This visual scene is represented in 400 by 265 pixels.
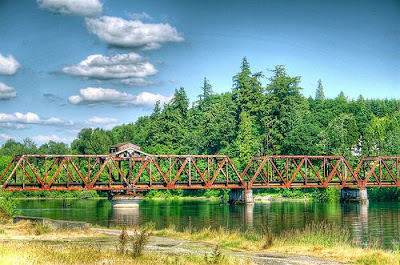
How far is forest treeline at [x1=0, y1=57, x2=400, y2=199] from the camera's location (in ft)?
391

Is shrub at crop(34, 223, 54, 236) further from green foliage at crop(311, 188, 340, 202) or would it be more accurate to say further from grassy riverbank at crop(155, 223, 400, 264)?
green foliage at crop(311, 188, 340, 202)

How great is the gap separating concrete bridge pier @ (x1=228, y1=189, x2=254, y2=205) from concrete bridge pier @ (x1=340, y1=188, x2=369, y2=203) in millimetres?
19224

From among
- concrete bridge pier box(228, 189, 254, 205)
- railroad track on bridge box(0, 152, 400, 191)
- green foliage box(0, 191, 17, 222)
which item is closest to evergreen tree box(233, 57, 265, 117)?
railroad track on bridge box(0, 152, 400, 191)

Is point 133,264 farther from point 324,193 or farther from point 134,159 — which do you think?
point 324,193

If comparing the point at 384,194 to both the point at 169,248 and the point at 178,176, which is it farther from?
the point at 169,248

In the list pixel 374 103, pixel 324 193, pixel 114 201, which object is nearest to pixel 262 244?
pixel 114 201

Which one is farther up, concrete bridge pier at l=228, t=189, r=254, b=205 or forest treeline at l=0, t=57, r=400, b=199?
forest treeline at l=0, t=57, r=400, b=199

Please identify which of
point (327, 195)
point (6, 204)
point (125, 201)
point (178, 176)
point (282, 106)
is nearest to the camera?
point (6, 204)

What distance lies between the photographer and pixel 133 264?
2255 cm

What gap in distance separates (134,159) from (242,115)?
140 feet

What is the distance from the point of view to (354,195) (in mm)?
105000

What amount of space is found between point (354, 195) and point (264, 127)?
109ft

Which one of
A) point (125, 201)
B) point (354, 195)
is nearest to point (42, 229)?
point (125, 201)

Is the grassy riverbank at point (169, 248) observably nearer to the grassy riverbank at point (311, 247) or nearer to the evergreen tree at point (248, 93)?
the grassy riverbank at point (311, 247)
